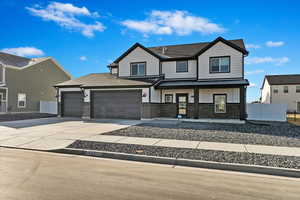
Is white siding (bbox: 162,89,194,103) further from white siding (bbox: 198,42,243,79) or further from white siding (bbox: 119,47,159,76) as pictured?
white siding (bbox: 119,47,159,76)

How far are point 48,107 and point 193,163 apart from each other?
81.4ft

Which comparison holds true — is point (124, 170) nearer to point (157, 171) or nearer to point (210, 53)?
point (157, 171)

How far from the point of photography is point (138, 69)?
64.1ft

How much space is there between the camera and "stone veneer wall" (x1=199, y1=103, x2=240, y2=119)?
55.1ft

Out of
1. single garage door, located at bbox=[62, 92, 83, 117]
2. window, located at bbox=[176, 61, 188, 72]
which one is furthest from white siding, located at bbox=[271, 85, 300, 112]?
single garage door, located at bbox=[62, 92, 83, 117]

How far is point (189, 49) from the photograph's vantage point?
2056 cm

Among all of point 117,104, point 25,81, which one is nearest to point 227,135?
point 117,104

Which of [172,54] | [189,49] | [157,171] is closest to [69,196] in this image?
[157,171]

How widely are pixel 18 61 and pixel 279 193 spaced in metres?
31.3

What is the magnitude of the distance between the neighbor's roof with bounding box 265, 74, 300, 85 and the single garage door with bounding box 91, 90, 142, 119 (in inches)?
1325

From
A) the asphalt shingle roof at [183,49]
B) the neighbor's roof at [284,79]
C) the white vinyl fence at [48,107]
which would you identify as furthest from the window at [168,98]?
the neighbor's roof at [284,79]

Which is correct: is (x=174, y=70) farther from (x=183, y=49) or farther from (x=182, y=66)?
(x=183, y=49)

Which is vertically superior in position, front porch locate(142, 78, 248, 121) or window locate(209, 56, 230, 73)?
window locate(209, 56, 230, 73)

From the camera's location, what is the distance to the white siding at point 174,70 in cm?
1852
